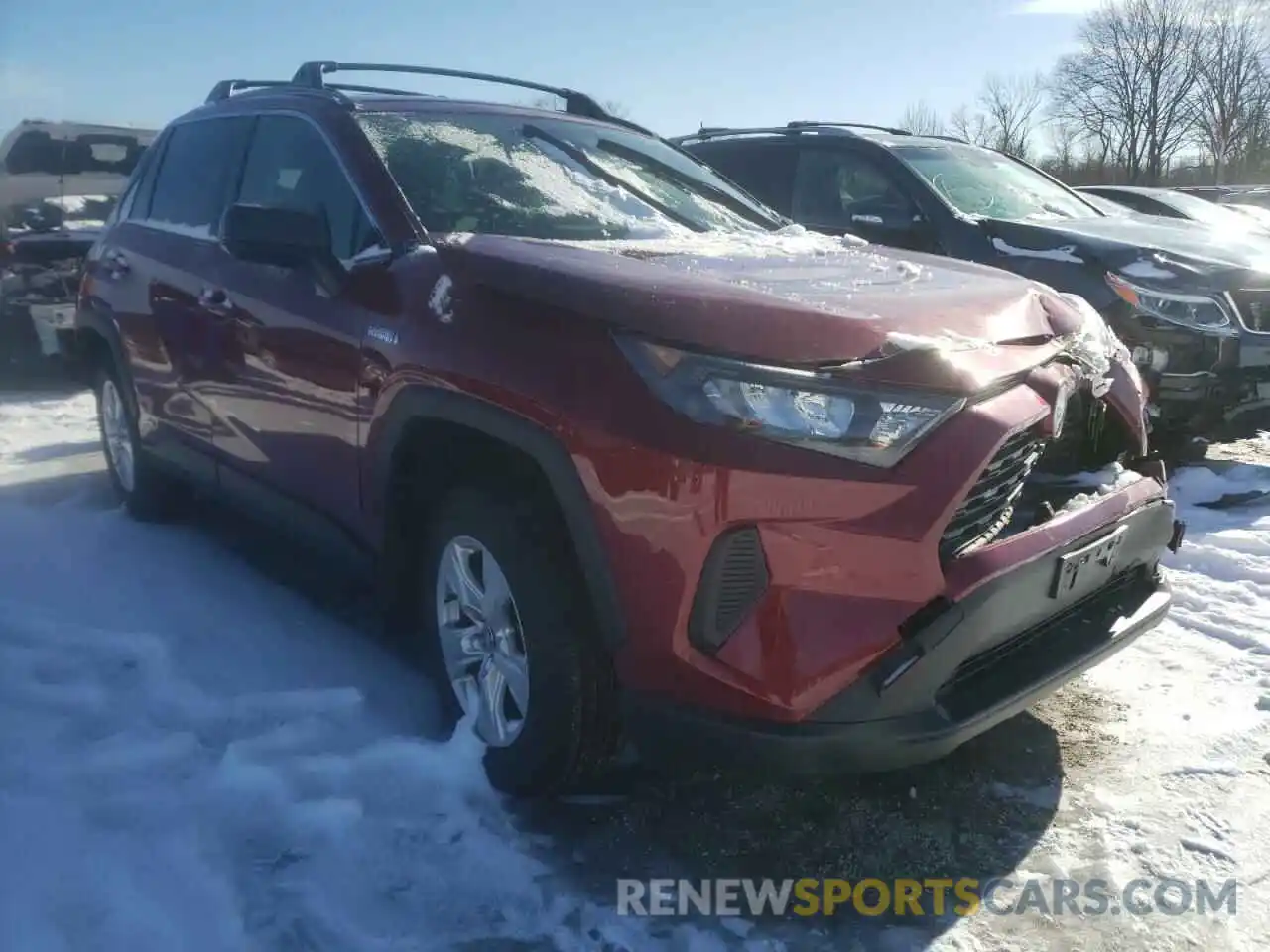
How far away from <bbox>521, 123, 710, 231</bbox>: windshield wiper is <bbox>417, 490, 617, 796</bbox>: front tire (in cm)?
132

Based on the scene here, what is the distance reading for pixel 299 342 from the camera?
3156 mm

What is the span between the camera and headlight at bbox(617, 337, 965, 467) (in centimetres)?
207

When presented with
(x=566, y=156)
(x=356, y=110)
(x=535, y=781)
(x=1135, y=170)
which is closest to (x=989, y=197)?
(x=566, y=156)

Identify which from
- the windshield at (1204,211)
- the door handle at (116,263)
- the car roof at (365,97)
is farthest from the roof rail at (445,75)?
the windshield at (1204,211)

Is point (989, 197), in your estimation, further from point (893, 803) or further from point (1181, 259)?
point (893, 803)

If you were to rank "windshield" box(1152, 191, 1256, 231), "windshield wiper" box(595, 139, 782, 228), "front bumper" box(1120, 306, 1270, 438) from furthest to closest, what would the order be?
"windshield" box(1152, 191, 1256, 231) → "front bumper" box(1120, 306, 1270, 438) → "windshield wiper" box(595, 139, 782, 228)

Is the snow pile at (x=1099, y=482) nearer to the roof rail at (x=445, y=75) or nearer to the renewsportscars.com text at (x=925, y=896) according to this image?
Answer: the renewsportscars.com text at (x=925, y=896)

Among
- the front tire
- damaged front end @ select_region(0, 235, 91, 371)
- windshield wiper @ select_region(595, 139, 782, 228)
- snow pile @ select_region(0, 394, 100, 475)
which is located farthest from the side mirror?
damaged front end @ select_region(0, 235, 91, 371)

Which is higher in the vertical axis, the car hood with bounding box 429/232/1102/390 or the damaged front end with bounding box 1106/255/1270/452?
the car hood with bounding box 429/232/1102/390

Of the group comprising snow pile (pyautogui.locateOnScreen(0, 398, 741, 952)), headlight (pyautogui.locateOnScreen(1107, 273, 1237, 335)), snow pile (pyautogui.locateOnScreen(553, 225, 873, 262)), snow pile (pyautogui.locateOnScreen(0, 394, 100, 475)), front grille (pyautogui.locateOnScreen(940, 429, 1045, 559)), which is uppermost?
snow pile (pyautogui.locateOnScreen(553, 225, 873, 262))

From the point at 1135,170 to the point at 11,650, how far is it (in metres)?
56.2

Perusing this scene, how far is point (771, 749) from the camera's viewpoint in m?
2.10

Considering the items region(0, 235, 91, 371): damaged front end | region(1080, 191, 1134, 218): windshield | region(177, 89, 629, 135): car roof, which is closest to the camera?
region(177, 89, 629, 135): car roof

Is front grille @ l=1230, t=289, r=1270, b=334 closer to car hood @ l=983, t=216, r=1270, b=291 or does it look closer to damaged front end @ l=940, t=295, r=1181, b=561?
car hood @ l=983, t=216, r=1270, b=291
